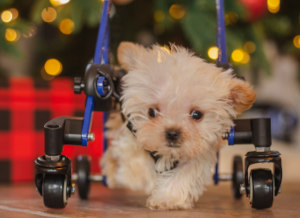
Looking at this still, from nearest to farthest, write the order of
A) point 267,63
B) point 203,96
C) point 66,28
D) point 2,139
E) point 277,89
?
point 203,96
point 2,139
point 267,63
point 66,28
point 277,89

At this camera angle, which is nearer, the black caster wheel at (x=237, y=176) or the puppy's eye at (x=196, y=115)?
the puppy's eye at (x=196, y=115)

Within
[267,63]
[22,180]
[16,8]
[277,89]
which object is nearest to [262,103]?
[277,89]

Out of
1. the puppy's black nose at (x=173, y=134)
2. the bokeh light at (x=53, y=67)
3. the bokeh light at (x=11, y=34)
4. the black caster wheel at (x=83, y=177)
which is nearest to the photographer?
the puppy's black nose at (x=173, y=134)

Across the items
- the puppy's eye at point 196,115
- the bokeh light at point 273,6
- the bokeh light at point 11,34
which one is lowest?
the puppy's eye at point 196,115

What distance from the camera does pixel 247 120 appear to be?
1.51m

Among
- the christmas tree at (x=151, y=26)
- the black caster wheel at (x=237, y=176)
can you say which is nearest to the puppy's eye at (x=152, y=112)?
the black caster wheel at (x=237, y=176)

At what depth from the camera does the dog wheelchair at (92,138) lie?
141cm

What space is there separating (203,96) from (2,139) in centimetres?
120

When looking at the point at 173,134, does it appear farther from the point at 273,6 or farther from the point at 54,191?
the point at 273,6

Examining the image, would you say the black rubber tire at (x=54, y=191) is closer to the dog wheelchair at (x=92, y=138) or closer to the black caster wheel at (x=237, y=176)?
the dog wheelchair at (x=92, y=138)

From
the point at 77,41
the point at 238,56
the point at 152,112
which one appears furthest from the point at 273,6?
the point at 152,112

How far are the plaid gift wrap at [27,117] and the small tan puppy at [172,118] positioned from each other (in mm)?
819

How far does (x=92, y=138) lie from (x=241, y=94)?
43 centimetres

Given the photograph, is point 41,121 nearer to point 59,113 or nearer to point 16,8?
point 59,113
